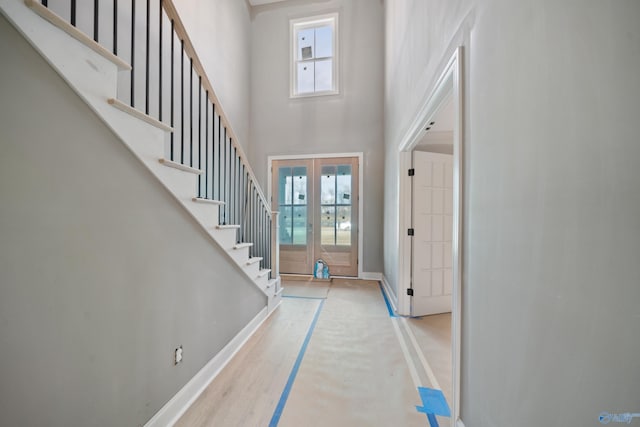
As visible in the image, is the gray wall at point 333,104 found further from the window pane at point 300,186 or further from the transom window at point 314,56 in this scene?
the window pane at point 300,186

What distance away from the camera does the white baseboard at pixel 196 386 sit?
142cm

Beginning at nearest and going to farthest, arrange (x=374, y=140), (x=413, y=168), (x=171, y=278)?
1. (x=171, y=278)
2. (x=413, y=168)
3. (x=374, y=140)

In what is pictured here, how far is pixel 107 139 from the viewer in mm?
1112

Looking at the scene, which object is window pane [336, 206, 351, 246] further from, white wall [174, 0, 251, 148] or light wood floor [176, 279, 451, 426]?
white wall [174, 0, 251, 148]

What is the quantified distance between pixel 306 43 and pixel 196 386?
18.6 ft

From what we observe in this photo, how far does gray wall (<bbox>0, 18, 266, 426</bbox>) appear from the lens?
82 cm

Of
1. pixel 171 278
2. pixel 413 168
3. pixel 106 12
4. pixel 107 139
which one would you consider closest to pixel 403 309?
pixel 413 168

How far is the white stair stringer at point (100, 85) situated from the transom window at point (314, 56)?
405 cm

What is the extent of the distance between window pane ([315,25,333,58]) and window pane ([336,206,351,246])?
3.03 metres

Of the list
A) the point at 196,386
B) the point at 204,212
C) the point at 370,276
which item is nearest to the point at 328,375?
the point at 196,386

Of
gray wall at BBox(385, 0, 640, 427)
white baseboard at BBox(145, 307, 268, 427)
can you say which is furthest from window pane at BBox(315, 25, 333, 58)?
white baseboard at BBox(145, 307, 268, 427)

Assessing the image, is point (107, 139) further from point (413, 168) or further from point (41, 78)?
point (413, 168)

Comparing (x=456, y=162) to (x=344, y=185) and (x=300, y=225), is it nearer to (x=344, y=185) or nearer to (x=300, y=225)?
(x=344, y=185)

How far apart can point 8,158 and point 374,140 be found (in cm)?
458
